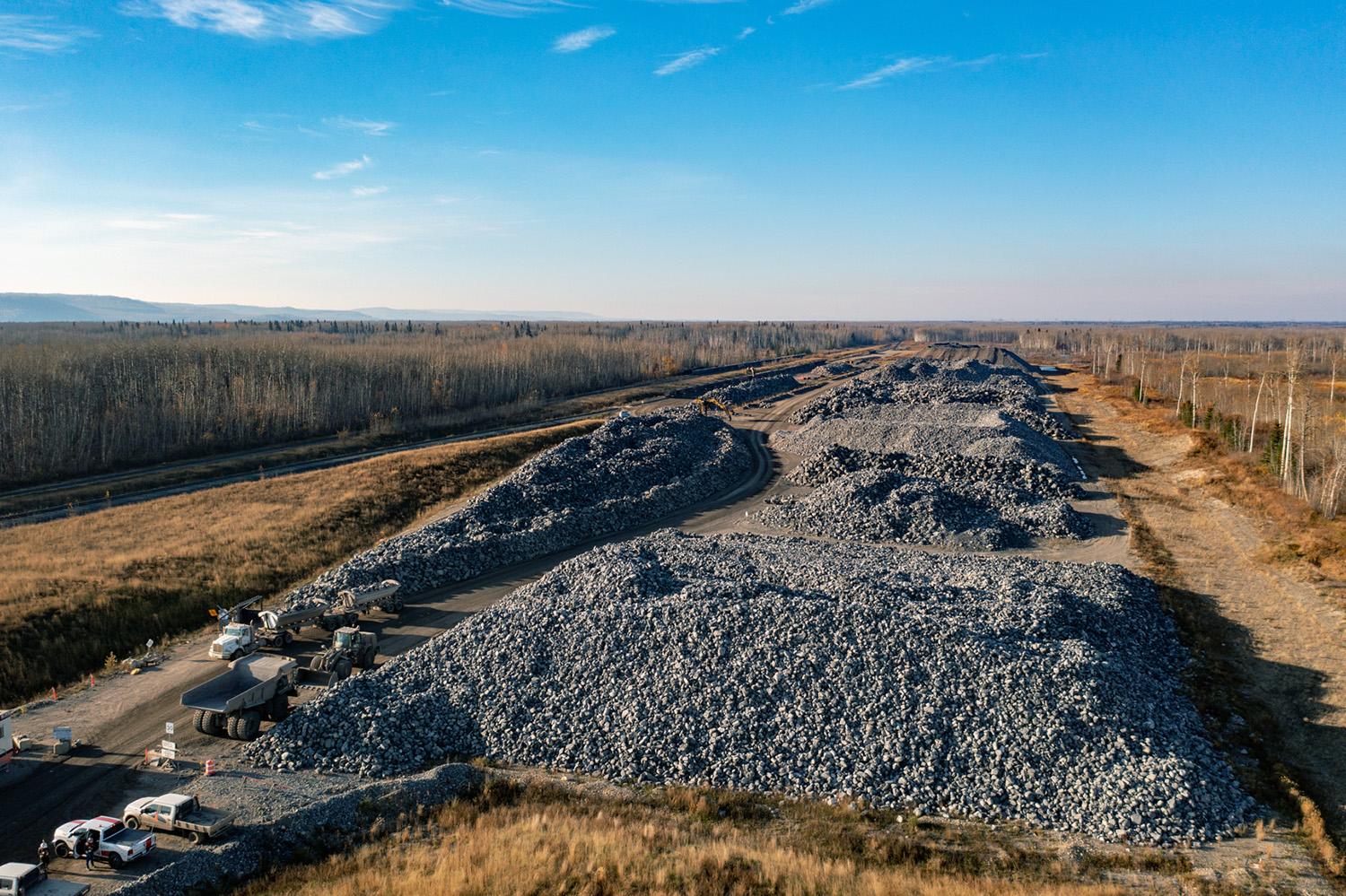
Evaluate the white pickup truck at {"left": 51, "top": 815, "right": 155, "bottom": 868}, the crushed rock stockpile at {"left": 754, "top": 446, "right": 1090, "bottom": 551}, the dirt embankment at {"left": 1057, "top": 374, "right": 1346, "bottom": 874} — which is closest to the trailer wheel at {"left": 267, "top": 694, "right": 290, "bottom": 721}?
the white pickup truck at {"left": 51, "top": 815, "right": 155, "bottom": 868}

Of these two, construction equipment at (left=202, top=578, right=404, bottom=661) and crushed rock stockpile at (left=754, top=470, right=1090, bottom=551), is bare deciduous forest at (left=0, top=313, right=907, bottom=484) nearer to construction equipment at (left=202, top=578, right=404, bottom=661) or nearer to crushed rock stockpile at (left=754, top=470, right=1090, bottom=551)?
construction equipment at (left=202, top=578, right=404, bottom=661)

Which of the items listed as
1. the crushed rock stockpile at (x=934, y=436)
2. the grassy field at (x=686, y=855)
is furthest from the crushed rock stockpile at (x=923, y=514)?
the grassy field at (x=686, y=855)

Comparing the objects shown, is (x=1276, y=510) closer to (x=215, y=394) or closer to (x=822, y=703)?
(x=822, y=703)

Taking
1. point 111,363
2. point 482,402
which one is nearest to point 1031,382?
point 482,402

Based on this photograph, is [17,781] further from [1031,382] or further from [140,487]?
[1031,382]

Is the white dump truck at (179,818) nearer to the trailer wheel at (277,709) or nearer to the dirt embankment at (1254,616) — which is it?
the trailer wheel at (277,709)
